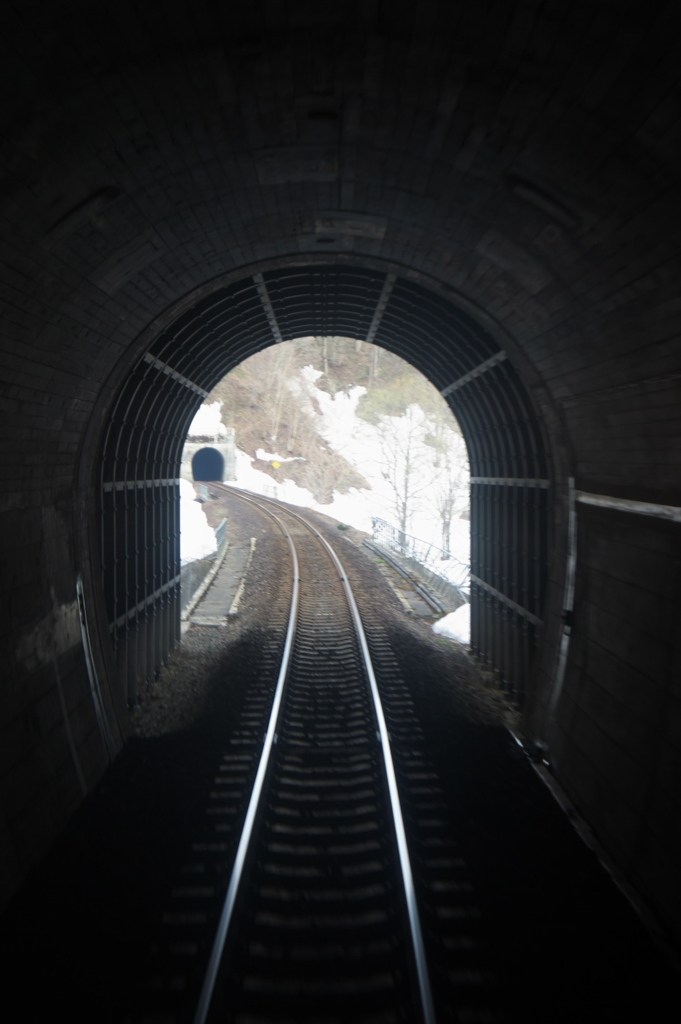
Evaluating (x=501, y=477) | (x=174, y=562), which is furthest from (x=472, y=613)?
(x=174, y=562)

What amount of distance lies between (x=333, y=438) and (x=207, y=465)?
12.2 metres

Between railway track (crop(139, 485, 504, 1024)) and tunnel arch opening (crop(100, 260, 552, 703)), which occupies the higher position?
tunnel arch opening (crop(100, 260, 552, 703))

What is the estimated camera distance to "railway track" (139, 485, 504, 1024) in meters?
3.83

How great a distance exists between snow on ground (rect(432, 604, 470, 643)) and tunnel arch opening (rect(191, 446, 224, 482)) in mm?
33105

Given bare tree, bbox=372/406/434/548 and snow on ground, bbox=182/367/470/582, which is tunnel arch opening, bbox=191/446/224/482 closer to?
snow on ground, bbox=182/367/470/582

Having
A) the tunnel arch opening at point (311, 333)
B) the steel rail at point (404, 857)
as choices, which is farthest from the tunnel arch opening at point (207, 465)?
the steel rail at point (404, 857)

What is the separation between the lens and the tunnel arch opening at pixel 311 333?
837 cm

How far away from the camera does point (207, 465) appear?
4462 centimetres

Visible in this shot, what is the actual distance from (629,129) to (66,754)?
714 centimetres

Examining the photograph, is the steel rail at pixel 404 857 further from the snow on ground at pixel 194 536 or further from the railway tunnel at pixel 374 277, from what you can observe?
the snow on ground at pixel 194 536

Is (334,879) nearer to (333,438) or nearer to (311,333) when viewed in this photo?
(311,333)

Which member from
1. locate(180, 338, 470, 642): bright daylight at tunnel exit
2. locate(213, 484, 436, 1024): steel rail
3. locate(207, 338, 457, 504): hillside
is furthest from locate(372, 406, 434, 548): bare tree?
locate(213, 484, 436, 1024): steel rail

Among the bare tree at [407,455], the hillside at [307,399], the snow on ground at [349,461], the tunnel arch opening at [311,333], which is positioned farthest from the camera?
the hillside at [307,399]

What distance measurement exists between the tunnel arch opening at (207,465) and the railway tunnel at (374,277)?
34911mm
